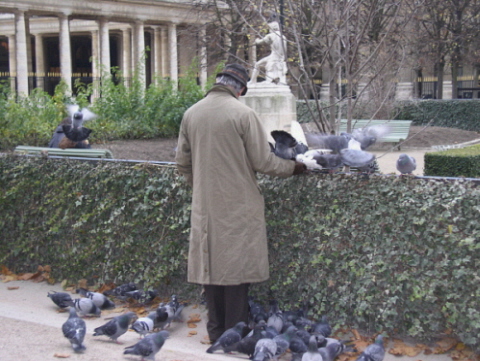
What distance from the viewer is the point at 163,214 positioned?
20.6ft

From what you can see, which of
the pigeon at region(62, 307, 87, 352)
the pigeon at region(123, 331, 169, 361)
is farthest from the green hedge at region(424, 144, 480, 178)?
the pigeon at region(62, 307, 87, 352)

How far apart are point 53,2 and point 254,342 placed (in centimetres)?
4082

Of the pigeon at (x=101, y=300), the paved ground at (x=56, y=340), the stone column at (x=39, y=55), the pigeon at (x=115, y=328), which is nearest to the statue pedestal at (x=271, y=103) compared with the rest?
the paved ground at (x=56, y=340)

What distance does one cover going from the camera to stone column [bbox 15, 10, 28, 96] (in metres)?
41.6

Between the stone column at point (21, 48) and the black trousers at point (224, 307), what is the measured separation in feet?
127

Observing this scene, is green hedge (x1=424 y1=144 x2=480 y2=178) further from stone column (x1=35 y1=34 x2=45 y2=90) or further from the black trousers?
stone column (x1=35 y1=34 x2=45 y2=90)

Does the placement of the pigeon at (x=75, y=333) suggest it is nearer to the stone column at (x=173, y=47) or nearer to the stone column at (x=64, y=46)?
the stone column at (x=64, y=46)

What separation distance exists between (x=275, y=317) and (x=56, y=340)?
1707mm

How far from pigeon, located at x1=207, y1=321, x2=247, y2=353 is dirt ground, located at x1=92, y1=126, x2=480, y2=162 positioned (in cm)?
816

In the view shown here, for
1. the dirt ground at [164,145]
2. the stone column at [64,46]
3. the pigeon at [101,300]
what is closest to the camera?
the pigeon at [101,300]

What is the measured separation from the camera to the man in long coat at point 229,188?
5070mm

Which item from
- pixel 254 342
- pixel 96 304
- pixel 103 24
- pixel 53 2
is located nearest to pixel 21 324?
→ pixel 96 304

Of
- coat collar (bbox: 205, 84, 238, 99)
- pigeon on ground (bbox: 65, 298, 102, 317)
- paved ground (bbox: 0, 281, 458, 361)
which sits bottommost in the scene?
paved ground (bbox: 0, 281, 458, 361)

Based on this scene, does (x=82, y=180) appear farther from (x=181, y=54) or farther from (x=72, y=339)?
(x=181, y=54)
